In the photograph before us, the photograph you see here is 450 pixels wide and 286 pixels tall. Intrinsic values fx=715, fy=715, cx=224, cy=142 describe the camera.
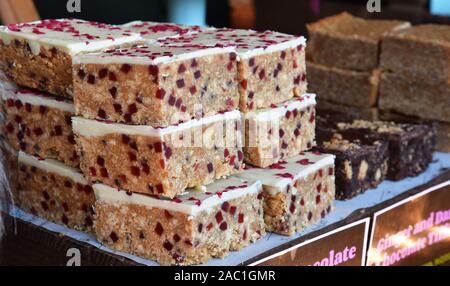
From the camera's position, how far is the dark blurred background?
382 centimetres

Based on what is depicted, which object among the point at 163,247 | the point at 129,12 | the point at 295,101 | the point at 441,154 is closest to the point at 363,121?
the point at 441,154

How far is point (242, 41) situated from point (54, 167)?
0.76 meters

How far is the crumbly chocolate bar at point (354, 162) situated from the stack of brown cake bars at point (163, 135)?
0.15 m

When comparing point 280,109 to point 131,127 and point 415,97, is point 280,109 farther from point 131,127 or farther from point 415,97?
point 415,97

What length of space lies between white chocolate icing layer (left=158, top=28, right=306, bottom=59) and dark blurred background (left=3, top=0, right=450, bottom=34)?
1.37 meters

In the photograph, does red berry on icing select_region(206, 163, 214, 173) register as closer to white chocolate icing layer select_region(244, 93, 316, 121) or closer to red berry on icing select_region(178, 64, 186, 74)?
white chocolate icing layer select_region(244, 93, 316, 121)

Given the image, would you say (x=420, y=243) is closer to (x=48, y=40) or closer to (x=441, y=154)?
(x=441, y=154)

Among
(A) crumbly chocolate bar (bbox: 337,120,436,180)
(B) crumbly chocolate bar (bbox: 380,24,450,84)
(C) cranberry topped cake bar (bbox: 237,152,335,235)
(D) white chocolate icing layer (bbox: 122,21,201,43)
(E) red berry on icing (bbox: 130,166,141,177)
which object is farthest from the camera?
(B) crumbly chocolate bar (bbox: 380,24,450,84)

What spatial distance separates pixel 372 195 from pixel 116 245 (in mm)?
1071

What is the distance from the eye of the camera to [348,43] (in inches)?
133

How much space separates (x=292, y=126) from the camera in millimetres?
2467

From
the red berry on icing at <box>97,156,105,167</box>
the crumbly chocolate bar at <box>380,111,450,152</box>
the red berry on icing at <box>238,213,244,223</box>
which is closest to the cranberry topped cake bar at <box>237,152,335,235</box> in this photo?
the red berry on icing at <box>238,213,244,223</box>

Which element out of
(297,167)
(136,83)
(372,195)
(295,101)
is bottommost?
(372,195)

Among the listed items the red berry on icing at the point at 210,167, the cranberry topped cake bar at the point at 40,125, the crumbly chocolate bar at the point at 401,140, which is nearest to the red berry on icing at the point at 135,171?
the red berry on icing at the point at 210,167
